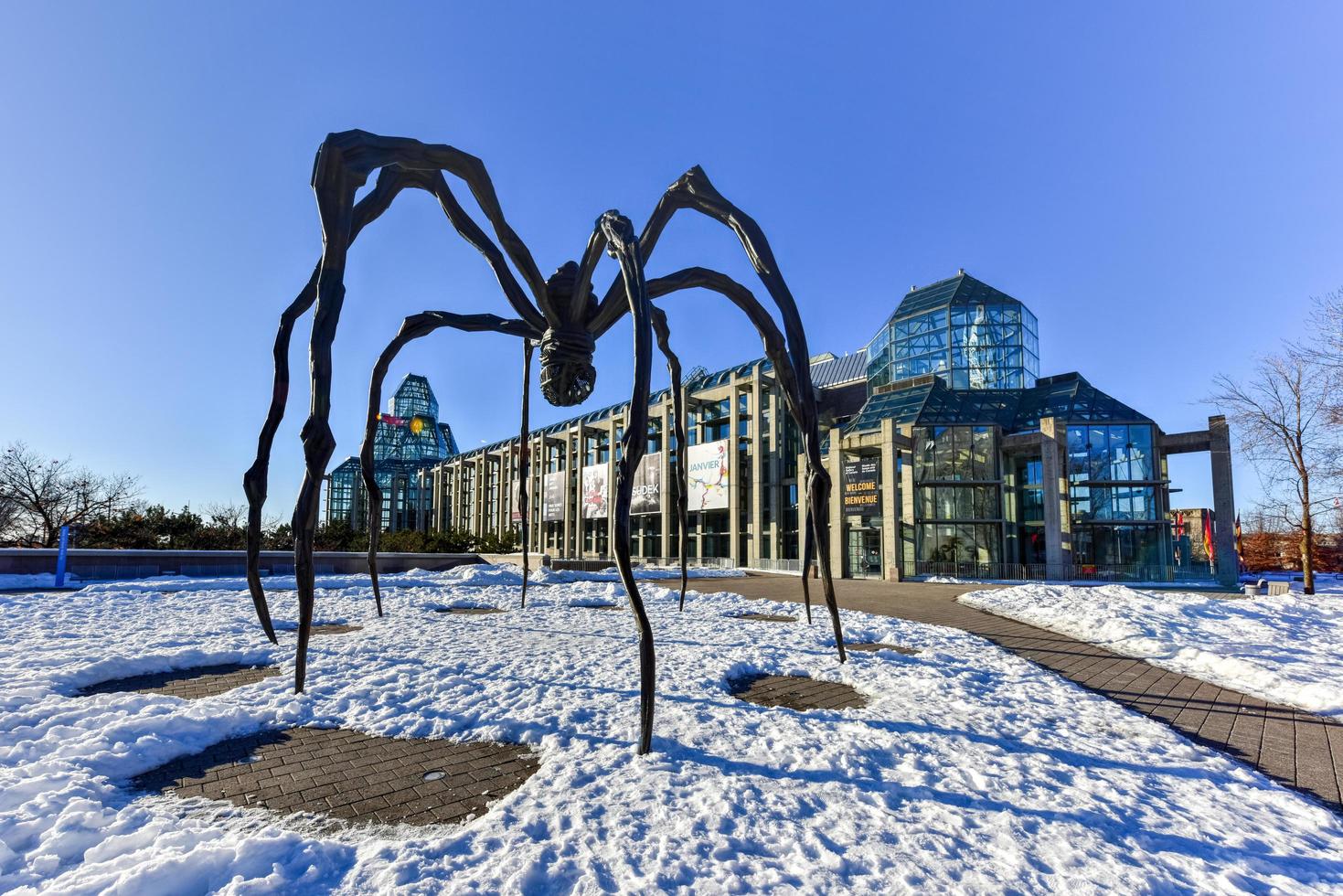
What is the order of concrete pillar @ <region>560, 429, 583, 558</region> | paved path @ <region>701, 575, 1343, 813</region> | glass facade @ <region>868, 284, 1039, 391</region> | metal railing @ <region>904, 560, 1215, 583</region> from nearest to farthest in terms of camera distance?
1. paved path @ <region>701, 575, 1343, 813</region>
2. metal railing @ <region>904, 560, 1215, 583</region>
3. glass facade @ <region>868, 284, 1039, 391</region>
4. concrete pillar @ <region>560, 429, 583, 558</region>

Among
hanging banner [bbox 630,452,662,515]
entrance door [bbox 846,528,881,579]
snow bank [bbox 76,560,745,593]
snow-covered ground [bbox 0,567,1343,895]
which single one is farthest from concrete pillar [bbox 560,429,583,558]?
snow-covered ground [bbox 0,567,1343,895]

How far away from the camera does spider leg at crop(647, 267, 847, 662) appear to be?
12.7 ft

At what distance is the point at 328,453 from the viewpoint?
3.06 meters

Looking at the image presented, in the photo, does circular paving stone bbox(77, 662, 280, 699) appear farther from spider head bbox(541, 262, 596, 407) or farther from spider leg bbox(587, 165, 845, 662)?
spider leg bbox(587, 165, 845, 662)

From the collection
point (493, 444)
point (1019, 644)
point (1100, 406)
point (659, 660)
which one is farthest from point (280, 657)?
point (493, 444)

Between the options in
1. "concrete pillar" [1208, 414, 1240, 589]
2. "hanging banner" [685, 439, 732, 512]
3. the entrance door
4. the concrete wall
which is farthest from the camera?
"hanging banner" [685, 439, 732, 512]

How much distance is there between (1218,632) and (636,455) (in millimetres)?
10063

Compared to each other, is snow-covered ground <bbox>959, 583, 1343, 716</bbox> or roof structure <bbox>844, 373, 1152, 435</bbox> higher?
roof structure <bbox>844, 373, 1152, 435</bbox>

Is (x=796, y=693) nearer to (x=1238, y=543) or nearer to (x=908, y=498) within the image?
(x=908, y=498)

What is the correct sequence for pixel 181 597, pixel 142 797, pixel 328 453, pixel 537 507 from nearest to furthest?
pixel 142 797
pixel 328 453
pixel 181 597
pixel 537 507

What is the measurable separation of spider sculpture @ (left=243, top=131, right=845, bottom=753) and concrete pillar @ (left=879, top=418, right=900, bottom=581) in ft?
67.4

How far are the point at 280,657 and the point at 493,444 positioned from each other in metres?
62.0

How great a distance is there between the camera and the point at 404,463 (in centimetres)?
7381

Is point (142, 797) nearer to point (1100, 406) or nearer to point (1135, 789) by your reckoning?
point (1135, 789)
